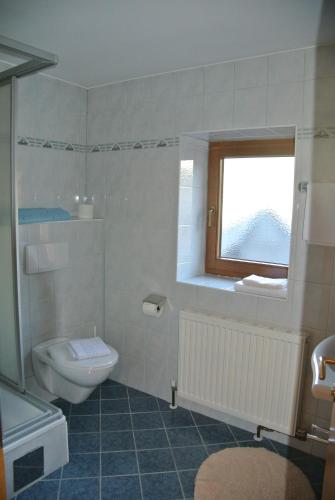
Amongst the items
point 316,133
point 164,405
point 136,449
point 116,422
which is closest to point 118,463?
point 136,449

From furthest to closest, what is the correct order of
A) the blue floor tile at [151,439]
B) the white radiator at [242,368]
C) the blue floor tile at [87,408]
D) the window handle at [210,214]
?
the window handle at [210,214], the blue floor tile at [87,408], the blue floor tile at [151,439], the white radiator at [242,368]

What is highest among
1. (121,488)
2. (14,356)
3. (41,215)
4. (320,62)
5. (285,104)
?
(320,62)

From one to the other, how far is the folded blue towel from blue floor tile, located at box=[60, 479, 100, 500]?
1.53 meters

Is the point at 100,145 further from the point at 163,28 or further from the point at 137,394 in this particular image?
the point at 137,394

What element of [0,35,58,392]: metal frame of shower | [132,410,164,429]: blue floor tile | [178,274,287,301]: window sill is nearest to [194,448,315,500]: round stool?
[132,410,164,429]: blue floor tile

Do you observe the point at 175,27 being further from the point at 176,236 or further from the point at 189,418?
the point at 189,418

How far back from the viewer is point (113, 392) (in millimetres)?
3010

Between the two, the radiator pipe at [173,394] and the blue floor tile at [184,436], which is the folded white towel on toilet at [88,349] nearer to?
the radiator pipe at [173,394]

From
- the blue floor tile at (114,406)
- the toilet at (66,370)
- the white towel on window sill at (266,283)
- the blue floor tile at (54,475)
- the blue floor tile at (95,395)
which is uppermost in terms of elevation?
the white towel on window sill at (266,283)

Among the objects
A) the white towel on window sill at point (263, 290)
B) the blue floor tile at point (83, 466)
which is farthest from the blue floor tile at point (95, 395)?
the white towel on window sill at point (263, 290)

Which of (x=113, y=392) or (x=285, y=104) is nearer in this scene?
(x=285, y=104)

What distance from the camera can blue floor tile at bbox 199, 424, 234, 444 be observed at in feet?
8.08

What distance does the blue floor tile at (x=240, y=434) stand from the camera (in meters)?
2.48

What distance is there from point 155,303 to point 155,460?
944mm
